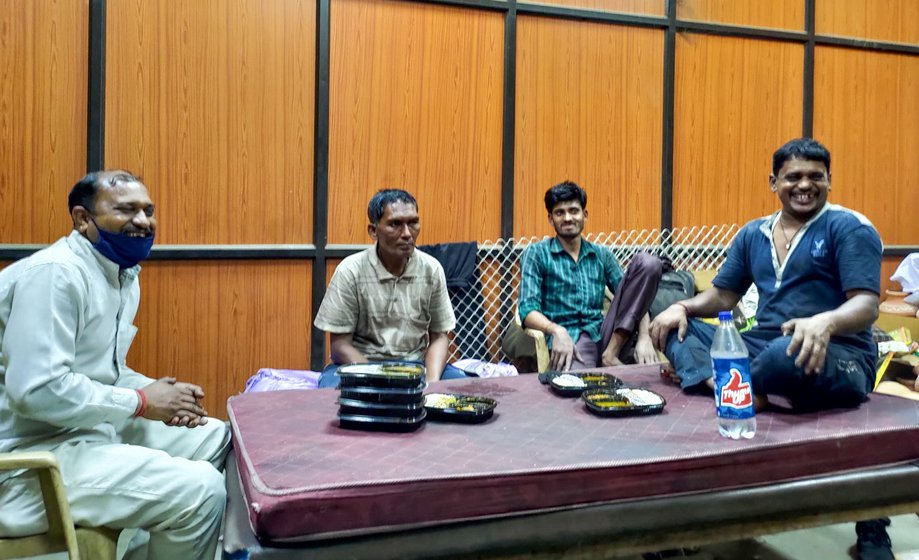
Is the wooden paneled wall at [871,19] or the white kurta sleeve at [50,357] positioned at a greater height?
the wooden paneled wall at [871,19]

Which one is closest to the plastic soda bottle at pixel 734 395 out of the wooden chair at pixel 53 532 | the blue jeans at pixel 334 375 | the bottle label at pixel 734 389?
the bottle label at pixel 734 389

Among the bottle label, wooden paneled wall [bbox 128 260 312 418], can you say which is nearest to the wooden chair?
the bottle label

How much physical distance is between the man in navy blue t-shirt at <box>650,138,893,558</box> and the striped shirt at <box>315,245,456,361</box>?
106cm

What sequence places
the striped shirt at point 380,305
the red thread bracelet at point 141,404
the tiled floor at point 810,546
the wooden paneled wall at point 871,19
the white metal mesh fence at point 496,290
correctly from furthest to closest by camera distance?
the wooden paneled wall at point 871,19 → the white metal mesh fence at point 496,290 → the striped shirt at point 380,305 → the tiled floor at point 810,546 → the red thread bracelet at point 141,404

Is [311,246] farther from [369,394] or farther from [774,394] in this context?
[774,394]

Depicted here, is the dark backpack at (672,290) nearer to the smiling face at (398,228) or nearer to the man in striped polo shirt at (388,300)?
the man in striped polo shirt at (388,300)

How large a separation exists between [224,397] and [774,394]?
2994 millimetres

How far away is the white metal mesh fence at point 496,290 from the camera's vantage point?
14.2 ft

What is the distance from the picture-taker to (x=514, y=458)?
1.70 meters

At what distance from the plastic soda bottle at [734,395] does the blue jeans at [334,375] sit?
4.12 feet

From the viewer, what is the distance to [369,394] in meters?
1.92

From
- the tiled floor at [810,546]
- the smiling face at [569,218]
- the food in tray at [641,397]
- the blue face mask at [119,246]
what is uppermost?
the smiling face at [569,218]

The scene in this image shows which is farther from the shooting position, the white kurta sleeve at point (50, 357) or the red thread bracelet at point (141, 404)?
the red thread bracelet at point (141, 404)

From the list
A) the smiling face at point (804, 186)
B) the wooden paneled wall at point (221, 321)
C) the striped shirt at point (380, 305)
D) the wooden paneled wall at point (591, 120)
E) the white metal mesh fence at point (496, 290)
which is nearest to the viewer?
the smiling face at point (804, 186)
